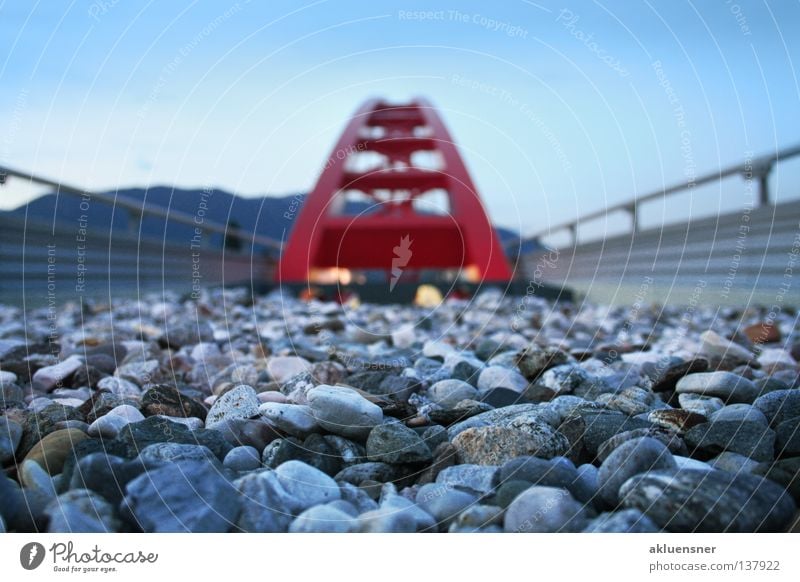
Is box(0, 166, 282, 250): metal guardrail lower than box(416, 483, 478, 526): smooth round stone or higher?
higher

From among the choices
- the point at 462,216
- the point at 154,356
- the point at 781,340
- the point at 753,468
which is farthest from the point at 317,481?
the point at 462,216

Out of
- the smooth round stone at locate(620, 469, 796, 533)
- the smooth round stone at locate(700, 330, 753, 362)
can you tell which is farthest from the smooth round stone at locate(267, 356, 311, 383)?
the smooth round stone at locate(700, 330, 753, 362)

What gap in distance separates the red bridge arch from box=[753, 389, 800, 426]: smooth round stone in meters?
4.71

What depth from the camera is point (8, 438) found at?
2.89 feet

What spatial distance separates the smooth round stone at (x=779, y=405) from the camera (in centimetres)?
94

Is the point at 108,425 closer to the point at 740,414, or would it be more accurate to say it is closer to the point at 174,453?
the point at 174,453

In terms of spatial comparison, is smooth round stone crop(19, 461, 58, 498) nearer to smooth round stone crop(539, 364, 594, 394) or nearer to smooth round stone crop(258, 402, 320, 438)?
smooth round stone crop(258, 402, 320, 438)

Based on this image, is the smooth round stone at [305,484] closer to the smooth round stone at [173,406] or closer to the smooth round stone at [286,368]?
the smooth round stone at [173,406]

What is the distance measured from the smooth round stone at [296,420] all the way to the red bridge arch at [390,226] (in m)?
4.77

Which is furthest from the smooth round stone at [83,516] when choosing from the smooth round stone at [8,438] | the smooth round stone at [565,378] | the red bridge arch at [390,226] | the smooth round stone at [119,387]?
the red bridge arch at [390,226]

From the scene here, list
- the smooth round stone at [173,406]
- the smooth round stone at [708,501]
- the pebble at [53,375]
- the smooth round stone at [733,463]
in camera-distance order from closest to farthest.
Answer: the smooth round stone at [708,501] < the smooth round stone at [733,463] < the smooth round stone at [173,406] < the pebble at [53,375]

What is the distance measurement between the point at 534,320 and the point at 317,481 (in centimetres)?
226

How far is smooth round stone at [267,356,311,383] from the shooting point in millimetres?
1357
